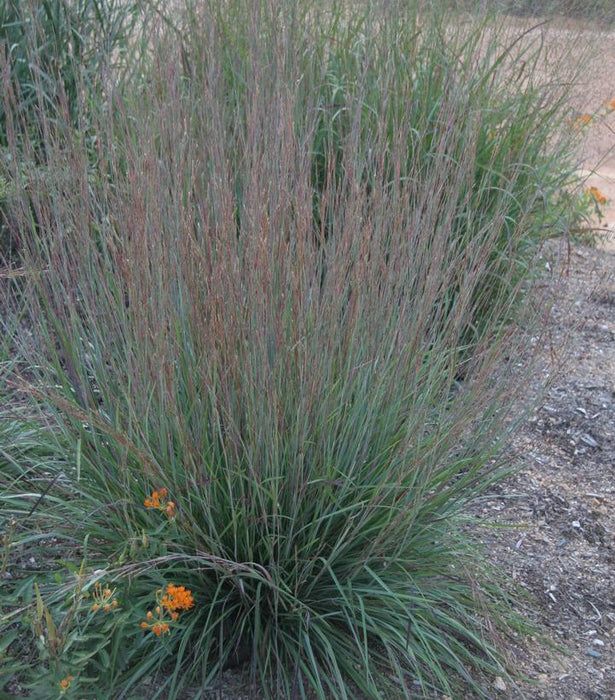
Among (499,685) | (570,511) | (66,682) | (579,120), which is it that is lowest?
(570,511)

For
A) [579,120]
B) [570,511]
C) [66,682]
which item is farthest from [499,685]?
[579,120]

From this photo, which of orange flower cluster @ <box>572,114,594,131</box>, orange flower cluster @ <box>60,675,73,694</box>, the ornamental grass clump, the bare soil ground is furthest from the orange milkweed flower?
orange flower cluster @ <box>572,114,594,131</box>

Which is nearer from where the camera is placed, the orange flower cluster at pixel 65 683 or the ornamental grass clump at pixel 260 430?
the orange flower cluster at pixel 65 683

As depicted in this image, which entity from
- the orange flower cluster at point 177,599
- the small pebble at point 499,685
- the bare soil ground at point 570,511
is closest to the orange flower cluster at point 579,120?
the bare soil ground at point 570,511

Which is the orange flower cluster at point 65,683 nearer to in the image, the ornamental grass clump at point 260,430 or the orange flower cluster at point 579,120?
the ornamental grass clump at point 260,430

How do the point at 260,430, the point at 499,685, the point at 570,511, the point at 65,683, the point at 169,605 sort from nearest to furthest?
1. the point at 65,683
2. the point at 169,605
3. the point at 260,430
4. the point at 499,685
5. the point at 570,511

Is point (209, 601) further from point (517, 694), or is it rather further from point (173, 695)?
point (517, 694)

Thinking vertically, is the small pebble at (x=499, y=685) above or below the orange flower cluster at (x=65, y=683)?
below

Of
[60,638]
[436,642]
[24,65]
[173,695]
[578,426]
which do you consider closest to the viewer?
[60,638]

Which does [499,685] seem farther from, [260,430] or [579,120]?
[579,120]

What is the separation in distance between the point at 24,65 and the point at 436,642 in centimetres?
319

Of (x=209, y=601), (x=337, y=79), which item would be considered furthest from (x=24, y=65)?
(x=209, y=601)

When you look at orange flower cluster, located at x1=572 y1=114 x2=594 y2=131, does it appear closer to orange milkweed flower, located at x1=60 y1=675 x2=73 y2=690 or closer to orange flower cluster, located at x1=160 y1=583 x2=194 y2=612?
orange flower cluster, located at x1=160 y1=583 x2=194 y2=612

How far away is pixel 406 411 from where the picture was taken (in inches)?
89.0
